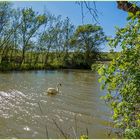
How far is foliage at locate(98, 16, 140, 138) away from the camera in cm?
518

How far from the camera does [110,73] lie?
5531 mm

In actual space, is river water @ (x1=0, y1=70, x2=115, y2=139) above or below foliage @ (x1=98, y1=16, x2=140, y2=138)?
below

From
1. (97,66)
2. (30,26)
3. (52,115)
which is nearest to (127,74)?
(97,66)

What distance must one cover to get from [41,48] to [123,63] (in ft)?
141

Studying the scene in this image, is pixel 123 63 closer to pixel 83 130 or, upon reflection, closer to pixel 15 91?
pixel 83 130

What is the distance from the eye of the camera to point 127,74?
17.7 feet

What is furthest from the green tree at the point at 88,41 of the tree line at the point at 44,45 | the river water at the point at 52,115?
the river water at the point at 52,115

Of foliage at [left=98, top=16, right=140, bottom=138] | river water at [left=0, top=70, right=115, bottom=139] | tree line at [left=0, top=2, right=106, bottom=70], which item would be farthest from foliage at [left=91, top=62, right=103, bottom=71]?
tree line at [left=0, top=2, right=106, bottom=70]

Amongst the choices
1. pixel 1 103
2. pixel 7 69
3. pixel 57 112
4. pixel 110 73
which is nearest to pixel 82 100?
pixel 57 112

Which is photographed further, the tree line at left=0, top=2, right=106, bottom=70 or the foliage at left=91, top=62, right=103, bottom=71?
the tree line at left=0, top=2, right=106, bottom=70

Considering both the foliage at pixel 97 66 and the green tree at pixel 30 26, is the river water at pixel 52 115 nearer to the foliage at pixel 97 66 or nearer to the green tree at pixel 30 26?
the foliage at pixel 97 66

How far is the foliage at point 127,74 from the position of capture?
518cm

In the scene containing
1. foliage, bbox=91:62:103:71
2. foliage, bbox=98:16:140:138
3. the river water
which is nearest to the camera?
foliage, bbox=98:16:140:138

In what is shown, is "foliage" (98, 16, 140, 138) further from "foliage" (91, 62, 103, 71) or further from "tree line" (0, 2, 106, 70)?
"tree line" (0, 2, 106, 70)
